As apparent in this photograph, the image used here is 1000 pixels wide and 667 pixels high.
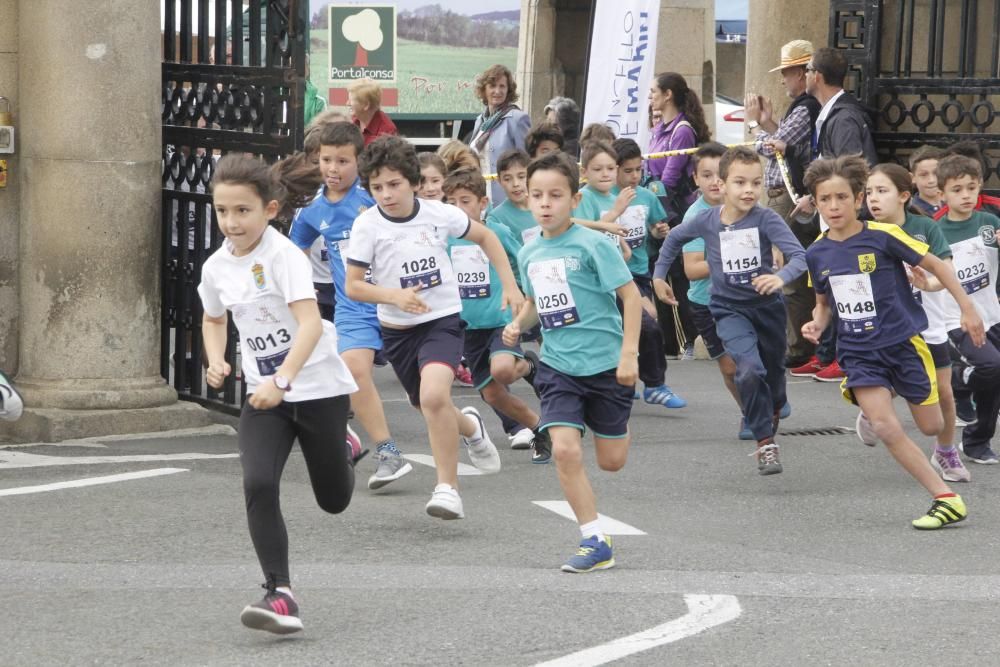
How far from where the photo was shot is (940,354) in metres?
8.80

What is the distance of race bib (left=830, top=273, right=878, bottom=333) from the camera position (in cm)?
796

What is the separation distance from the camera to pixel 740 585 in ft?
21.2

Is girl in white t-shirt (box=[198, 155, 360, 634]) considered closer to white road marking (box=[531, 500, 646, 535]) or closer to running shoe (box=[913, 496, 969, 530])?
white road marking (box=[531, 500, 646, 535])

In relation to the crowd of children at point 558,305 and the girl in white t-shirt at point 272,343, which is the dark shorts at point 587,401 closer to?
the crowd of children at point 558,305

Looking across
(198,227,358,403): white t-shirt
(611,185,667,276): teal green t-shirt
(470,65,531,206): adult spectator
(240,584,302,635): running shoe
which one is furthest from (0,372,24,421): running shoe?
(470,65,531,206): adult spectator

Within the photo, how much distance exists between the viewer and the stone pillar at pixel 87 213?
998 cm

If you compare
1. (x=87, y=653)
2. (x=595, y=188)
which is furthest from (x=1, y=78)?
(x=87, y=653)

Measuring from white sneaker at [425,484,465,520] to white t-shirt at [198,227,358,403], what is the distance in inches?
52.0

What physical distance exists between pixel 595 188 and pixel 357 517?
3.55 m

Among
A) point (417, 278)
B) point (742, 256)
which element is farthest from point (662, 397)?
point (417, 278)

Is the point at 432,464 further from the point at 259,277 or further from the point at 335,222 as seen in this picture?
the point at 259,277

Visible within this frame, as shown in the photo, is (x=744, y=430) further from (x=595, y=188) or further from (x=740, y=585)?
(x=740, y=585)

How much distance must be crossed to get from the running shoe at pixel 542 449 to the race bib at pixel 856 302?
1.98 m

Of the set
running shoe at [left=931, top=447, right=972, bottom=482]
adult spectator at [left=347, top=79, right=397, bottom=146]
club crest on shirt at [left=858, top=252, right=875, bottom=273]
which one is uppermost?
adult spectator at [left=347, top=79, right=397, bottom=146]
